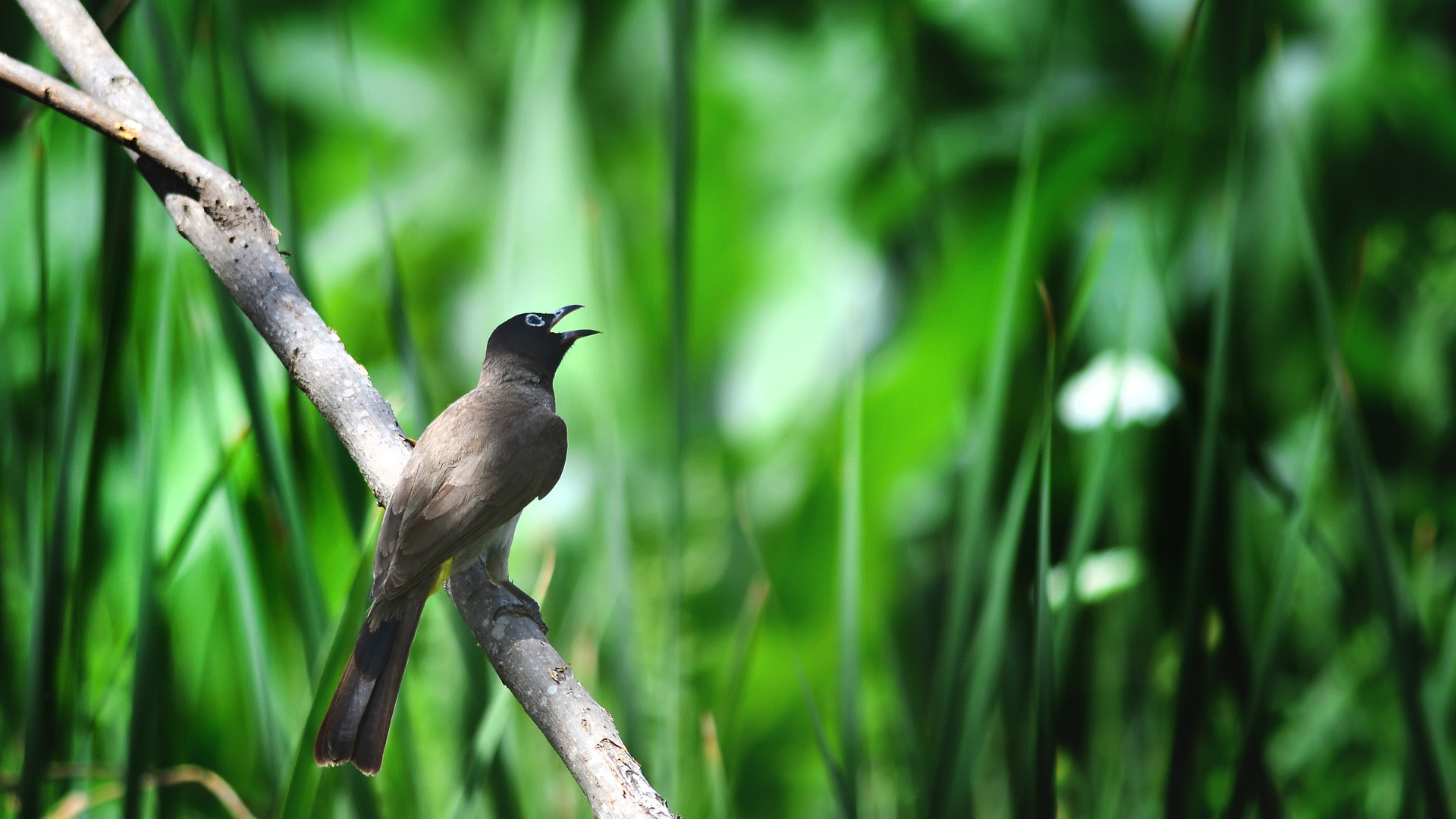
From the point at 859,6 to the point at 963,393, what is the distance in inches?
31.5

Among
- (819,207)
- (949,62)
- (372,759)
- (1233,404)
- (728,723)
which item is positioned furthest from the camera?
(949,62)

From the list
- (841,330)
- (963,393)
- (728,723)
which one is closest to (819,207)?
(841,330)

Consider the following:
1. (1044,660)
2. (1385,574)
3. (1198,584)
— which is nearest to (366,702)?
(1044,660)

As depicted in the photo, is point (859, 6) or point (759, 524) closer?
point (759, 524)

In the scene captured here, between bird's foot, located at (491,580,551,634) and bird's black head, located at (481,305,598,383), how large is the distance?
14 centimetres

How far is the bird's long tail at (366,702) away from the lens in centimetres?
51

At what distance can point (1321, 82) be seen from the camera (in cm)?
188

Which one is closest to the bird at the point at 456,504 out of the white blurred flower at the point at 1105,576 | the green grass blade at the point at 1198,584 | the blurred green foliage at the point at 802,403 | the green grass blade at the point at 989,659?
the blurred green foliage at the point at 802,403

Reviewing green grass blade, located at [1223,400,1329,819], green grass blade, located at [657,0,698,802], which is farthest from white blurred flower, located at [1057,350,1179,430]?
green grass blade, located at [657,0,698,802]

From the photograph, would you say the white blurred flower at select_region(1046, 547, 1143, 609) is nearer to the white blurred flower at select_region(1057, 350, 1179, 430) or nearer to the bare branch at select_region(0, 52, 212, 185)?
the white blurred flower at select_region(1057, 350, 1179, 430)

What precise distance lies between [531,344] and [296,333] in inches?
6.4

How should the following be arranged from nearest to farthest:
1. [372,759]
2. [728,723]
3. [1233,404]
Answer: [372,759], [728,723], [1233,404]

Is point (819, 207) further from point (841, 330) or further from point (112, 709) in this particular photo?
point (112, 709)

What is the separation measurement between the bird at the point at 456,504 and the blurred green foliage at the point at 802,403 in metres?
0.15
